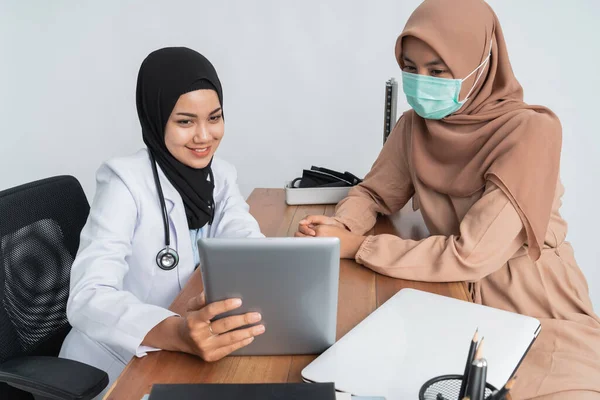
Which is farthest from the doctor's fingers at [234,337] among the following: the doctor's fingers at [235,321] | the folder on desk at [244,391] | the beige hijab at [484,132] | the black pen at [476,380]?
the beige hijab at [484,132]

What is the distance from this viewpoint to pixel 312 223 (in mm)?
1534

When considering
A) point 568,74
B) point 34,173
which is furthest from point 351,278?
point 34,173

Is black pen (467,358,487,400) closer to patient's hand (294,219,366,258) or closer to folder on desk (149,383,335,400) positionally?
folder on desk (149,383,335,400)

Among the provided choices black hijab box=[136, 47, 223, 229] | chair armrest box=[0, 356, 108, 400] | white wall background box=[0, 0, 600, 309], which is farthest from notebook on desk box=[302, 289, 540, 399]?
white wall background box=[0, 0, 600, 309]

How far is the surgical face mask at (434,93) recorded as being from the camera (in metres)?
1.41

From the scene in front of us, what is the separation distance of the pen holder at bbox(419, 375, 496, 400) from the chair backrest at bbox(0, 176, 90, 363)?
866mm

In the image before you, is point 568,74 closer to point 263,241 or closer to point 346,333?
point 346,333

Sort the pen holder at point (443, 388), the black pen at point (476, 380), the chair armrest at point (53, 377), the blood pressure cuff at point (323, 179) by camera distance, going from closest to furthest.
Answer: the black pen at point (476, 380) < the pen holder at point (443, 388) < the chair armrest at point (53, 377) < the blood pressure cuff at point (323, 179)

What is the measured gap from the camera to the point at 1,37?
2.82 m

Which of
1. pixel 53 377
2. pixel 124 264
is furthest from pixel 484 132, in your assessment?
pixel 53 377

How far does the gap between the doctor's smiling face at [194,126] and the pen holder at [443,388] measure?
78 centimetres

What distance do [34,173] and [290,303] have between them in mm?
2604

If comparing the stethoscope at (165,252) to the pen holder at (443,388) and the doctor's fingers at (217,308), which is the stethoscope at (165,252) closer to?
the doctor's fingers at (217,308)

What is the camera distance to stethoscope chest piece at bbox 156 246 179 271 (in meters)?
1.26
